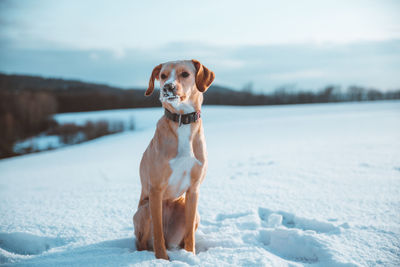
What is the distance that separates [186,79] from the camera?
2.07m

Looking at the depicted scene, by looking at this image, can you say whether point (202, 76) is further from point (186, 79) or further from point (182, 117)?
point (182, 117)

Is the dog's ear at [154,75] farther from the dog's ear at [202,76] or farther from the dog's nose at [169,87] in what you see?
the dog's nose at [169,87]

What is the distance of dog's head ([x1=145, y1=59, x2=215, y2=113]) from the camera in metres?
2.00

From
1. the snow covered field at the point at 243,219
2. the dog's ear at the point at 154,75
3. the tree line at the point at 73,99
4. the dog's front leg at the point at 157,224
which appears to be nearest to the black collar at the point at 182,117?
the dog's ear at the point at 154,75

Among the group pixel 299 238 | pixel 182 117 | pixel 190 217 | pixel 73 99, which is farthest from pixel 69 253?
pixel 73 99

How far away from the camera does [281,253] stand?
7.66 feet

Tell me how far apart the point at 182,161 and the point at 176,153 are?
0.08 m

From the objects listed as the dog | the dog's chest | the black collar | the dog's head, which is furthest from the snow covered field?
the dog's head

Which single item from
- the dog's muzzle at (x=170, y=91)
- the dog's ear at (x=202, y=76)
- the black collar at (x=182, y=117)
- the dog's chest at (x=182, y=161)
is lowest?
the dog's chest at (x=182, y=161)

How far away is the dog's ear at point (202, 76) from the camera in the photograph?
6.95 ft

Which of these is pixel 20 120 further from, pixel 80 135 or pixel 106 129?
pixel 106 129

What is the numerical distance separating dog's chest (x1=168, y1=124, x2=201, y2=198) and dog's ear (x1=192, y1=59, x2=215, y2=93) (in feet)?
1.11

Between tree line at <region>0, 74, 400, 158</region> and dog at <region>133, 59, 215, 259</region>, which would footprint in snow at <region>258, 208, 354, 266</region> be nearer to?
dog at <region>133, 59, 215, 259</region>

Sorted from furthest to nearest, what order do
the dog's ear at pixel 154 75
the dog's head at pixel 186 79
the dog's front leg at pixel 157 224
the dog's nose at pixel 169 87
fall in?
the dog's ear at pixel 154 75
the dog's front leg at pixel 157 224
the dog's head at pixel 186 79
the dog's nose at pixel 169 87
